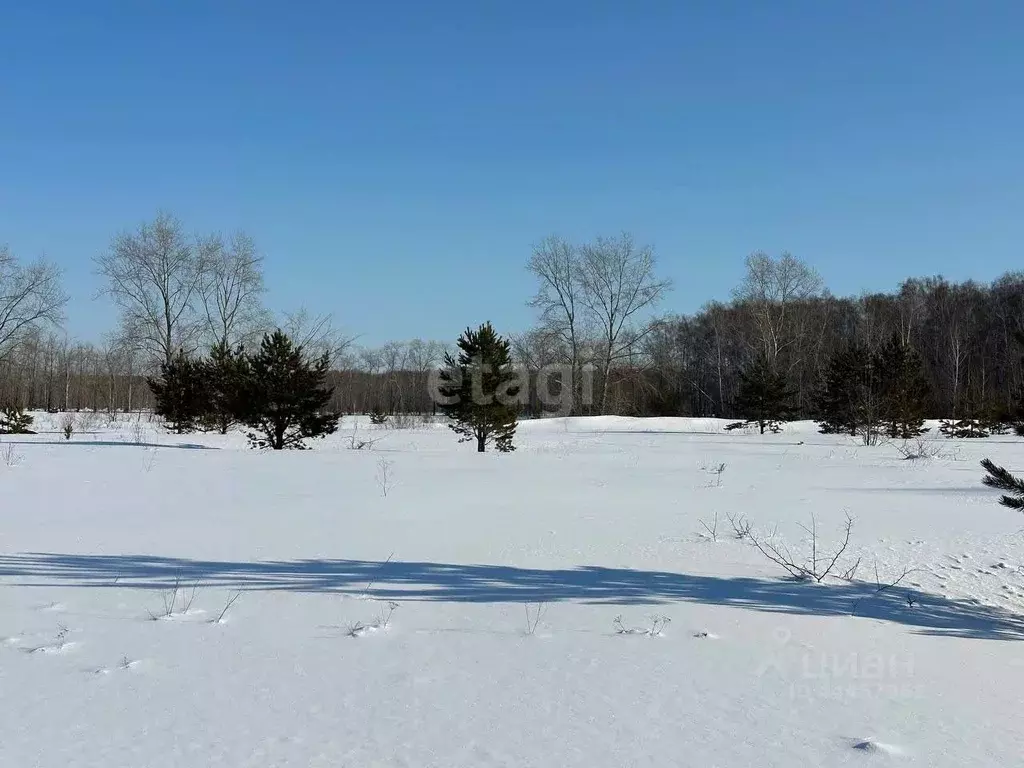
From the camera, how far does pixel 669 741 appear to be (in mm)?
2479

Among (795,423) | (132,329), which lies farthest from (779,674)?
(132,329)

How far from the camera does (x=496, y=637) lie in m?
3.66

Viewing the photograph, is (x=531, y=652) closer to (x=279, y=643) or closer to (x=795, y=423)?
(x=279, y=643)

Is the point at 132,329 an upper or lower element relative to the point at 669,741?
upper

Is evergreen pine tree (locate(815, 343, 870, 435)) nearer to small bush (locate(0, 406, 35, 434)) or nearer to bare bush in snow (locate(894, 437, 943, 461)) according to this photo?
bare bush in snow (locate(894, 437, 943, 461))

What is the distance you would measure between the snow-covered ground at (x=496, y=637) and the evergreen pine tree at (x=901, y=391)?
64.0 feet

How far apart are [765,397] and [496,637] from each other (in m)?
31.9

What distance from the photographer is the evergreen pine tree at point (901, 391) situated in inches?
1022

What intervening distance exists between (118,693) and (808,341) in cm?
5200

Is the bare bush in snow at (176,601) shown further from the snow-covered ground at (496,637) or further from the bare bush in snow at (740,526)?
A: the bare bush in snow at (740,526)

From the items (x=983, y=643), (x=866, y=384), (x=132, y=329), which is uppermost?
(x=132, y=329)

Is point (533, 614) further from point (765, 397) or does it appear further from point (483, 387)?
point (765, 397)

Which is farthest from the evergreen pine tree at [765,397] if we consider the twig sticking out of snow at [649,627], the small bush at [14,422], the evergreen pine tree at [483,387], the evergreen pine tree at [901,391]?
Result: the small bush at [14,422]

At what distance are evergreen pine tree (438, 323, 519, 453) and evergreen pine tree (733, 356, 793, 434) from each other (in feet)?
55.6
